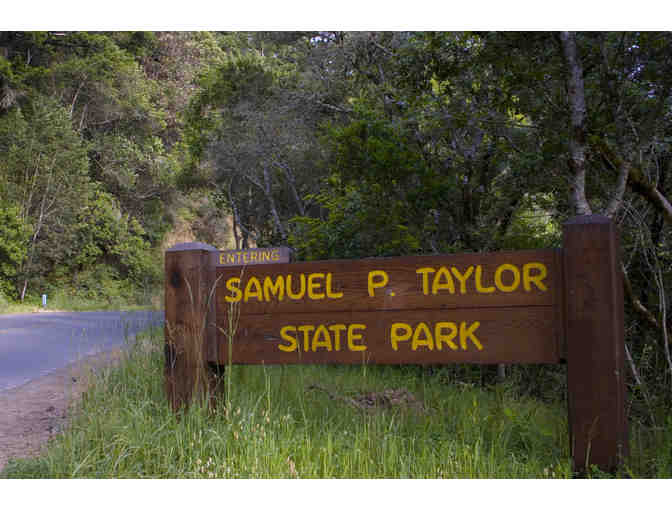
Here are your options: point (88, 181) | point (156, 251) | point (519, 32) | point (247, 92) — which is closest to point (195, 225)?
point (156, 251)

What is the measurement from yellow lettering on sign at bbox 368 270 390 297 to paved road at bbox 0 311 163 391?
223cm

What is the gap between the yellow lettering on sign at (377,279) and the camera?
3.01 m

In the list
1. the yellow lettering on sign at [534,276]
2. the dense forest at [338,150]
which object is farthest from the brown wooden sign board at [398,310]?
the dense forest at [338,150]

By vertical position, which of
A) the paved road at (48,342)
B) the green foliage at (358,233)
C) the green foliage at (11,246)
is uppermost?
the green foliage at (11,246)

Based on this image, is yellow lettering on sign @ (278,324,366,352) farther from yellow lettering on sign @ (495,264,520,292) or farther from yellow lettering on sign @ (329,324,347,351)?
yellow lettering on sign @ (495,264,520,292)

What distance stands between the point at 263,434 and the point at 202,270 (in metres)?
0.95

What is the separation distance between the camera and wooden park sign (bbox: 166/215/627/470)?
2688 millimetres

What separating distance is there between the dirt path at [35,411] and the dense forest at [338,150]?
12.6 ft

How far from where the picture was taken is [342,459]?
9.80ft

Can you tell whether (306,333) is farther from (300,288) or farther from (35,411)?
(35,411)

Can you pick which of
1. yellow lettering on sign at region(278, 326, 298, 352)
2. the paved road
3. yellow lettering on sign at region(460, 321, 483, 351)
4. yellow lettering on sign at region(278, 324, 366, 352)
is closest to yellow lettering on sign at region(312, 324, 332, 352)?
yellow lettering on sign at region(278, 324, 366, 352)

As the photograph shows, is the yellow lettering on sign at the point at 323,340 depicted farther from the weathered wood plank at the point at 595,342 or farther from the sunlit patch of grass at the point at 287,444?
the weathered wood plank at the point at 595,342

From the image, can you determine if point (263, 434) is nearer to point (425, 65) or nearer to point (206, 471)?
point (206, 471)

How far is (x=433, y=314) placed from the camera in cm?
292
